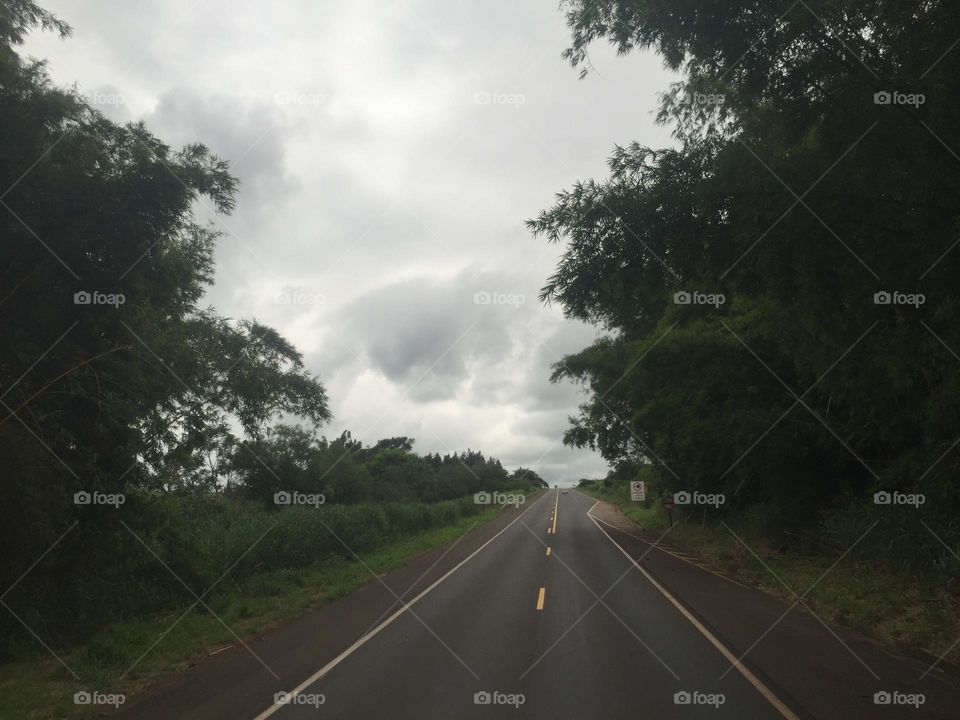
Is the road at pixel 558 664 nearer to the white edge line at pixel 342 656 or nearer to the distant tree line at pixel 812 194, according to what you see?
the white edge line at pixel 342 656

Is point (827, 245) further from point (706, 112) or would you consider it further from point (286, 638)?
point (286, 638)

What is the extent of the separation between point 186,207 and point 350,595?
9.54 meters

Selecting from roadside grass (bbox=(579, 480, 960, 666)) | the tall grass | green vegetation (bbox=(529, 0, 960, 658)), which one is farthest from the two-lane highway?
the tall grass

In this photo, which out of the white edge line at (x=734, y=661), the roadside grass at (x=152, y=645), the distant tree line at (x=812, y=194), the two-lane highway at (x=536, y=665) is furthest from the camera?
the distant tree line at (x=812, y=194)

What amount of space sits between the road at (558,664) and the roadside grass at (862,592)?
1.55 ft

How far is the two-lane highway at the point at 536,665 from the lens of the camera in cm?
679

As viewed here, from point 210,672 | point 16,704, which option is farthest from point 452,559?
point 16,704

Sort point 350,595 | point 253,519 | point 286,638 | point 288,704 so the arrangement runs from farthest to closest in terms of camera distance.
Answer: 1. point 253,519
2. point 350,595
3. point 286,638
4. point 288,704

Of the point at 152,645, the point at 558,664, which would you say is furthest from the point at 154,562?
the point at 558,664

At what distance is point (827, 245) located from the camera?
9.48 meters

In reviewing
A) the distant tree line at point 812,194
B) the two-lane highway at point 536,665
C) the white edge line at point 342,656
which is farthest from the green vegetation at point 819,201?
the white edge line at point 342,656

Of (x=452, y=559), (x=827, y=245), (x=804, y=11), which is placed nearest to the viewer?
(x=804, y=11)

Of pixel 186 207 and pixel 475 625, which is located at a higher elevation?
pixel 186 207

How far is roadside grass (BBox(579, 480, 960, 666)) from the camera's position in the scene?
9391mm
